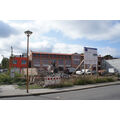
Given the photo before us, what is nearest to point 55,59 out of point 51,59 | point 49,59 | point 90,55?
point 51,59

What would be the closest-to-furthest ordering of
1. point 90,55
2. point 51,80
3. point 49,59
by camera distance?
point 51,80
point 90,55
point 49,59

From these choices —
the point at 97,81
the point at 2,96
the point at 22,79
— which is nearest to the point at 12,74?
the point at 22,79

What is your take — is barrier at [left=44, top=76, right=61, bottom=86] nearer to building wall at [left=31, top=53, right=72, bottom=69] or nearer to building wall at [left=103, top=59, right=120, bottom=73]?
building wall at [left=103, top=59, right=120, bottom=73]

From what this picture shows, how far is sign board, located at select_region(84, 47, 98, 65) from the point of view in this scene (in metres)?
21.0

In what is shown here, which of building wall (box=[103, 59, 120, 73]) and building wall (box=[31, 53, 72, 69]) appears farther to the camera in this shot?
building wall (box=[31, 53, 72, 69])

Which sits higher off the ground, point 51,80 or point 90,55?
point 90,55

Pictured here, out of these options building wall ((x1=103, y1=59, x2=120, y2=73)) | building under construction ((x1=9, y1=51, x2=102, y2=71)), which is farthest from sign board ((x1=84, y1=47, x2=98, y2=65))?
building wall ((x1=103, y1=59, x2=120, y2=73))

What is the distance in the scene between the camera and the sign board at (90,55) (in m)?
21.0

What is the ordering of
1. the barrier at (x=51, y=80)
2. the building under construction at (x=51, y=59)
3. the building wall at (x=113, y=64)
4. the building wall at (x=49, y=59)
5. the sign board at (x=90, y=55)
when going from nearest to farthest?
the barrier at (x=51, y=80), the sign board at (x=90, y=55), the building wall at (x=113, y=64), the building under construction at (x=51, y=59), the building wall at (x=49, y=59)

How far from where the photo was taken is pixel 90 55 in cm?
2145

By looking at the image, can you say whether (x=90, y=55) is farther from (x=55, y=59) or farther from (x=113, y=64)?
(x=55, y=59)

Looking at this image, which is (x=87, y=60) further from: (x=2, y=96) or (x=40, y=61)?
(x=40, y=61)

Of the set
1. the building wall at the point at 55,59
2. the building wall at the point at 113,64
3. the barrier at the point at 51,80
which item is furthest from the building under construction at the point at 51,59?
the barrier at the point at 51,80

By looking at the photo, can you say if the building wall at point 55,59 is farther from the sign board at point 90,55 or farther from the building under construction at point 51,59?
the sign board at point 90,55
